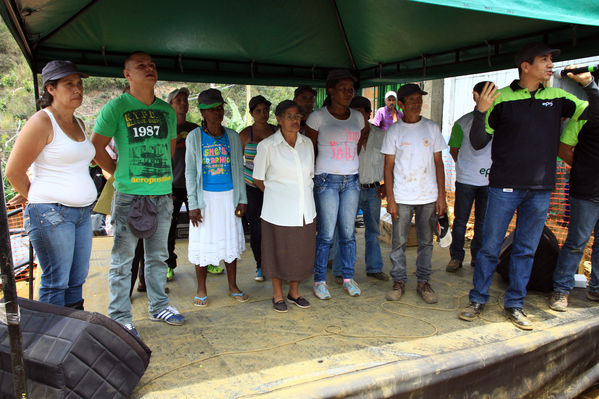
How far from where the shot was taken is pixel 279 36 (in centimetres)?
488

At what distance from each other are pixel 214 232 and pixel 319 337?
131 cm

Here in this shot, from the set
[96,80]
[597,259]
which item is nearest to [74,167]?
[597,259]

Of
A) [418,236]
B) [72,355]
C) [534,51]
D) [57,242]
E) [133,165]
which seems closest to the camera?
[72,355]

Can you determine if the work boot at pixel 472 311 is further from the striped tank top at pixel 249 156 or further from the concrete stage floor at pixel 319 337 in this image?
the striped tank top at pixel 249 156

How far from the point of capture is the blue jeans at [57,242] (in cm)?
260

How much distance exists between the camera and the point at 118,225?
3086mm

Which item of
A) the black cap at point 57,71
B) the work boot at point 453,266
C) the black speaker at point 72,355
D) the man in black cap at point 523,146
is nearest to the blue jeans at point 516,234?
the man in black cap at point 523,146

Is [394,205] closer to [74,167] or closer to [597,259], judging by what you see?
[597,259]

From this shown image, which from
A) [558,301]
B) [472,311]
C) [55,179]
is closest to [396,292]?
[472,311]

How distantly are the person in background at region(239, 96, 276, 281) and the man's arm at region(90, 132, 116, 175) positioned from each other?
4.87ft

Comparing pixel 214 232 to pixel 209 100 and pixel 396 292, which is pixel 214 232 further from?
pixel 396 292

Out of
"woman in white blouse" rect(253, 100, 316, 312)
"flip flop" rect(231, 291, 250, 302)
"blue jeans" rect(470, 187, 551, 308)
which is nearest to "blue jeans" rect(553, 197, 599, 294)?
"blue jeans" rect(470, 187, 551, 308)

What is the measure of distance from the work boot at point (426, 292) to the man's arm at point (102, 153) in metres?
3.01

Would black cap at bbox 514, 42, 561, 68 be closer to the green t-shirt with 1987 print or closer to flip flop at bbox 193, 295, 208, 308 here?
the green t-shirt with 1987 print
